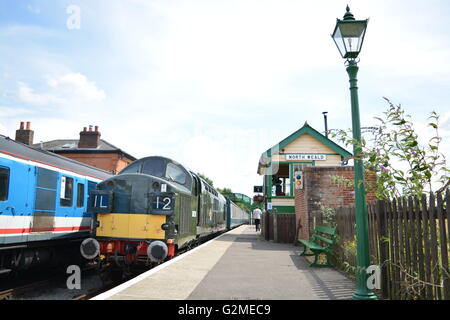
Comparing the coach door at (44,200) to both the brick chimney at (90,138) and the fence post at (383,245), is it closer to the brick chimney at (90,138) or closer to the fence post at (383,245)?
the fence post at (383,245)

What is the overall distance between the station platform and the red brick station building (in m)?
3.72

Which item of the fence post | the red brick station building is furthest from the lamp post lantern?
the red brick station building

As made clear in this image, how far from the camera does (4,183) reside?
298 inches

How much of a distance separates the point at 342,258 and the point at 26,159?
811 cm

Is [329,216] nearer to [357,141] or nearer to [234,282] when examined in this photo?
[234,282]

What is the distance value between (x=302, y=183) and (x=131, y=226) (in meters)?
7.84

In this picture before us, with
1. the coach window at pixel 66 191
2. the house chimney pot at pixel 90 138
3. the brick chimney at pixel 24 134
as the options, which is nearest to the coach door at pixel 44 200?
the coach window at pixel 66 191

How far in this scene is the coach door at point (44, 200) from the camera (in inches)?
340

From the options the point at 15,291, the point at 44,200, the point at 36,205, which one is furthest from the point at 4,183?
the point at 15,291

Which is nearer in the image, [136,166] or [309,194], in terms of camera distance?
[136,166]
